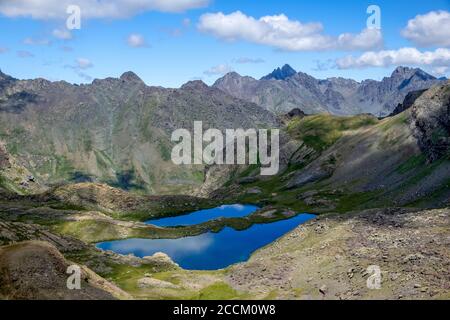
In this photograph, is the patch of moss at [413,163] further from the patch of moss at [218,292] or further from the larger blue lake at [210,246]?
the patch of moss at [218,292]

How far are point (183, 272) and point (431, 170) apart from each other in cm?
10414

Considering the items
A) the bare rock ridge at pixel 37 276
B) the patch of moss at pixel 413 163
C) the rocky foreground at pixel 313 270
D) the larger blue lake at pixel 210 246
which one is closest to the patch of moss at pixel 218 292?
the rocky foreground at pixel 313 270

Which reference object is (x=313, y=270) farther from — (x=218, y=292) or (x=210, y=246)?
(x=210, y=246)

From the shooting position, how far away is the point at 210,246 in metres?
152

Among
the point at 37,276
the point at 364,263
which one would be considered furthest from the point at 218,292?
the point at 37,276

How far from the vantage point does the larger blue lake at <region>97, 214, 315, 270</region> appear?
445 ft

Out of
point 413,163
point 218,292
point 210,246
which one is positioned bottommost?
point 210,246

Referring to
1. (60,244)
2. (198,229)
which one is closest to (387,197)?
(198,229)

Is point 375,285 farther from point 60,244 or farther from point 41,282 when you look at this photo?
point 60,244

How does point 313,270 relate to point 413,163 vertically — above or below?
below

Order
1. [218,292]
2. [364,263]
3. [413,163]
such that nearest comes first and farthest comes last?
[364,263] < [218,292] < [413,163]

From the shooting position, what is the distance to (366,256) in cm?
8081

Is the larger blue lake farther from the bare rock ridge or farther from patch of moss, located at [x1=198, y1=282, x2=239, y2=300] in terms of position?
the bare rock ridge

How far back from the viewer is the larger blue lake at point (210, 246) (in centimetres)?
13562
